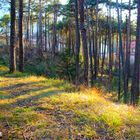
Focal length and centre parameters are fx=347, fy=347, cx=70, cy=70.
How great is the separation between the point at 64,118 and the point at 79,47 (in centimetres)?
1858

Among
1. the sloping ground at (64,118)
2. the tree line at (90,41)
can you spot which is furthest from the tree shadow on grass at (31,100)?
the tree line at (90,41)

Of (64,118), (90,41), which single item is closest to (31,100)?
(64,118)

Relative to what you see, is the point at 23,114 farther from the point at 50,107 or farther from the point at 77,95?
the point at 77,95

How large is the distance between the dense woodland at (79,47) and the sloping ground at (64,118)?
88.4 inches

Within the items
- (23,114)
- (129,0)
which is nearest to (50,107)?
(23,114)

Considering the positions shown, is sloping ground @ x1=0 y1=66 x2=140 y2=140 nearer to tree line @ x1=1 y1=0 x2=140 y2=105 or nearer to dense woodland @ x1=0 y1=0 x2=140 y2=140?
dense woodland @ x1=0 y1=0 x2=140 y2=140

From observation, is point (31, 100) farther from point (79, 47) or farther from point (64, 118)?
point (79, 47)

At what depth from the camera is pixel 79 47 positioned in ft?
82.3

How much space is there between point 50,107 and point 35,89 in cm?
269

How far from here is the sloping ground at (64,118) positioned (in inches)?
233

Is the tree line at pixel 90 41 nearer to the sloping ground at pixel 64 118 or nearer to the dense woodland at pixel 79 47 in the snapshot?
the dense woodland at pixel 79 47

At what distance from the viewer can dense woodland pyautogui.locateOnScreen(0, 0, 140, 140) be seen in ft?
58.7

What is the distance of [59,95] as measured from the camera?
28.6 feet

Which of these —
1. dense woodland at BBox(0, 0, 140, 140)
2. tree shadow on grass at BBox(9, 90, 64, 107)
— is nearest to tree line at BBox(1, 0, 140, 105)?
dense woodland at BBox(0, 0, 140, 140)
